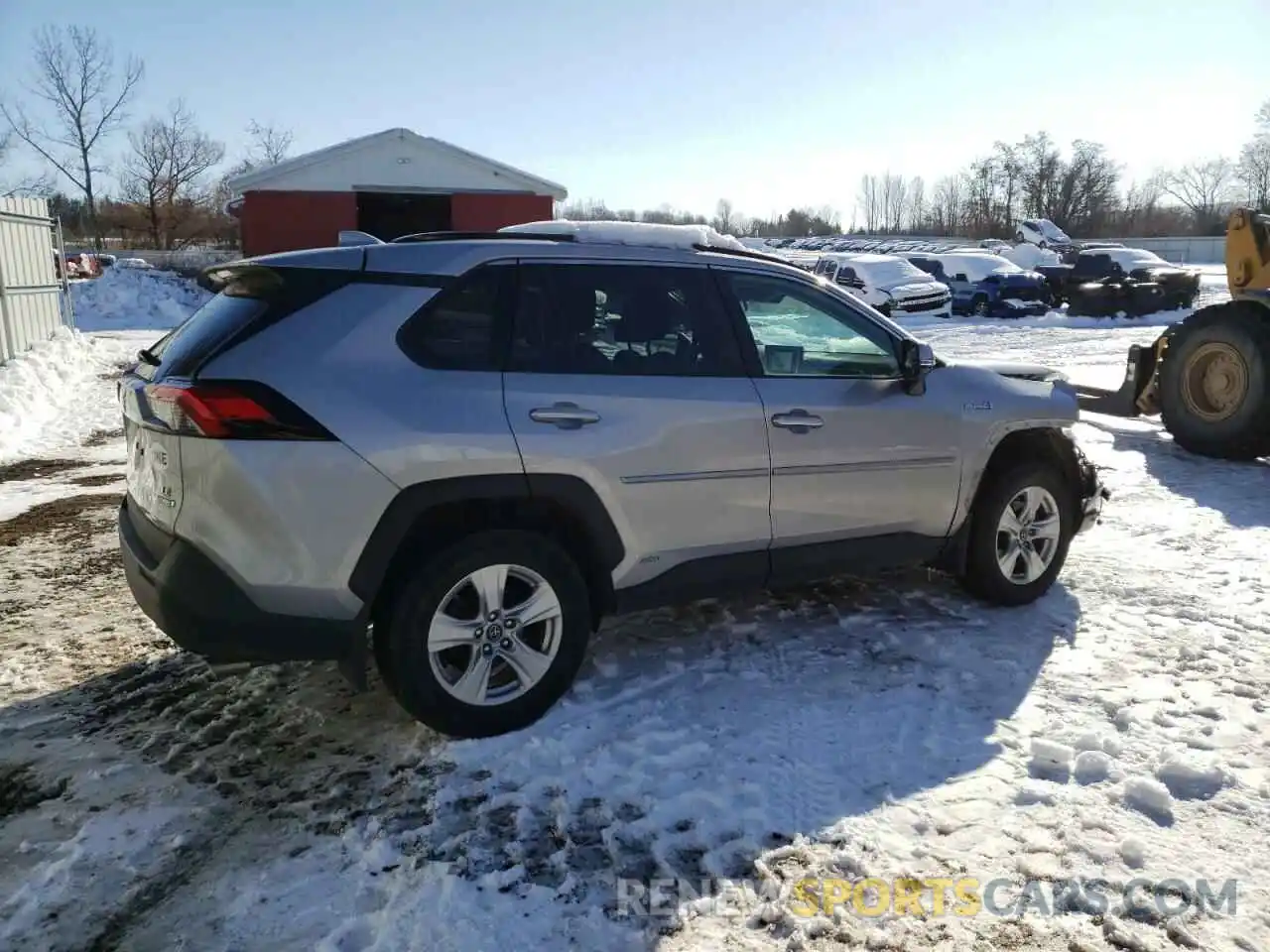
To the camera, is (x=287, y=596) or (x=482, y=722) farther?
(x=482, y=722)

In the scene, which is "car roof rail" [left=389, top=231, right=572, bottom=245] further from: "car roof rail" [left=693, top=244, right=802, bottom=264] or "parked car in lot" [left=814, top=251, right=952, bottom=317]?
"parked car in lot" [left=814, top=251, right=952, bottom=317]

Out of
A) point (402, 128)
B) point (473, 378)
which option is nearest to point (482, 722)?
point (473, 378)

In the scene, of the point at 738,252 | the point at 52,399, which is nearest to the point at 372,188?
the point at 52,399

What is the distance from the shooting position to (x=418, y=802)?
10.7 ft

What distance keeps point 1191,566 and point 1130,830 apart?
3.18 metres

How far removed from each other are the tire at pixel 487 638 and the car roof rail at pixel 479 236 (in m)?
1.25

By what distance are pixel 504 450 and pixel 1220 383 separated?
8.09m

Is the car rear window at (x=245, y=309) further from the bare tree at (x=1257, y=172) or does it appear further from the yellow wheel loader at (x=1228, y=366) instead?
the bare tree at (x=1257, y=172)

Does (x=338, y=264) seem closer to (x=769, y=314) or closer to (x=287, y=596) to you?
(x=287, y=596)

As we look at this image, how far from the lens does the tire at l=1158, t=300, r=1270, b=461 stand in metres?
8.49

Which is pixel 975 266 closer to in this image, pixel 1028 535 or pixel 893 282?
pixel 893 282

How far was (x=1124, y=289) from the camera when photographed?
82.5 ft

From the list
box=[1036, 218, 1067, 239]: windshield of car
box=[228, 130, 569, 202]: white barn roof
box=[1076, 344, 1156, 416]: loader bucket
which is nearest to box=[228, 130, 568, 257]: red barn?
box=[228, 130, 569, 202]: white barn roof

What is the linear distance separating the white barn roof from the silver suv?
80.9 ft
